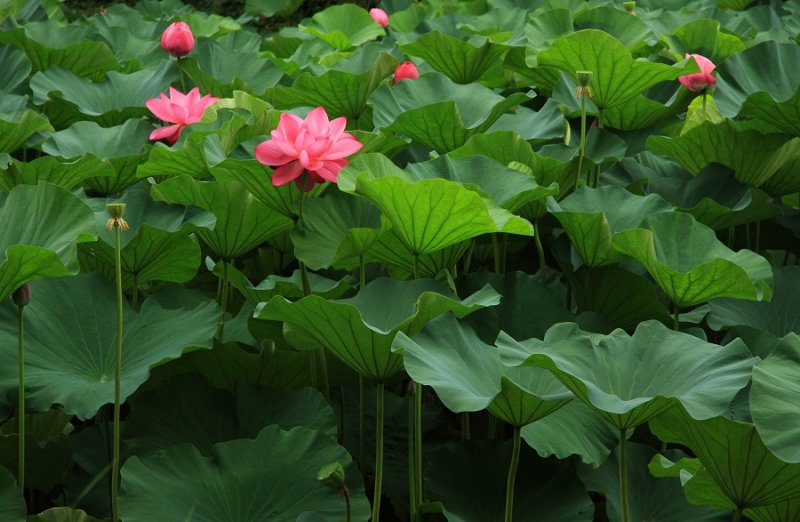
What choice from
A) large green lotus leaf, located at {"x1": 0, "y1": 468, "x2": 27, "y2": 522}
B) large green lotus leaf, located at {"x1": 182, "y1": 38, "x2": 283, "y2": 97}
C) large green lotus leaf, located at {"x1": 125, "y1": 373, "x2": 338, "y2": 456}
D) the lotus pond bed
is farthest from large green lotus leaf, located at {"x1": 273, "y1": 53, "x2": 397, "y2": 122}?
large green lotus leaf, located at {"x1": 0, "y1": 468, "x2": 27, "y2": 522}

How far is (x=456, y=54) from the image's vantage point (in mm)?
1905

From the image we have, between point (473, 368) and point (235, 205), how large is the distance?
41 centimetres

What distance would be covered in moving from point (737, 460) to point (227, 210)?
687 mm

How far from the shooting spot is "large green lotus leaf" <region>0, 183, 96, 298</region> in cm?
108

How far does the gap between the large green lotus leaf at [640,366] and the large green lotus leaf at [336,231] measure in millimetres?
Answer: 262

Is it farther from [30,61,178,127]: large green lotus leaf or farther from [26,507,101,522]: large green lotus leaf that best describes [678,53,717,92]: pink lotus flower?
[26,507,101,522]: large green lotus leaf

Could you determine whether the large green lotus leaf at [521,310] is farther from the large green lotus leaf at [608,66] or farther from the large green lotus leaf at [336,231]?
the large green lotus leaf at [608,66]

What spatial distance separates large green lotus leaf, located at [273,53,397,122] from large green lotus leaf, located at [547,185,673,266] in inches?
19.1

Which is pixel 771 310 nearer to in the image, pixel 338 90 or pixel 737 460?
pixel 737 460

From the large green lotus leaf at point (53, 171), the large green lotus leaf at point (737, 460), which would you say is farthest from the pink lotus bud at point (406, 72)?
the large green lotus leaf at point (737, 460)

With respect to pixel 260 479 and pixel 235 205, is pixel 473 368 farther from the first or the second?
pixel 235 205

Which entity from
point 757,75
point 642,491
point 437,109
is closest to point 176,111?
point 437,109

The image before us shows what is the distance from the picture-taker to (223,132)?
1.34m

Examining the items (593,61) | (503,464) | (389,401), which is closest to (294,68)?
(593,61)
